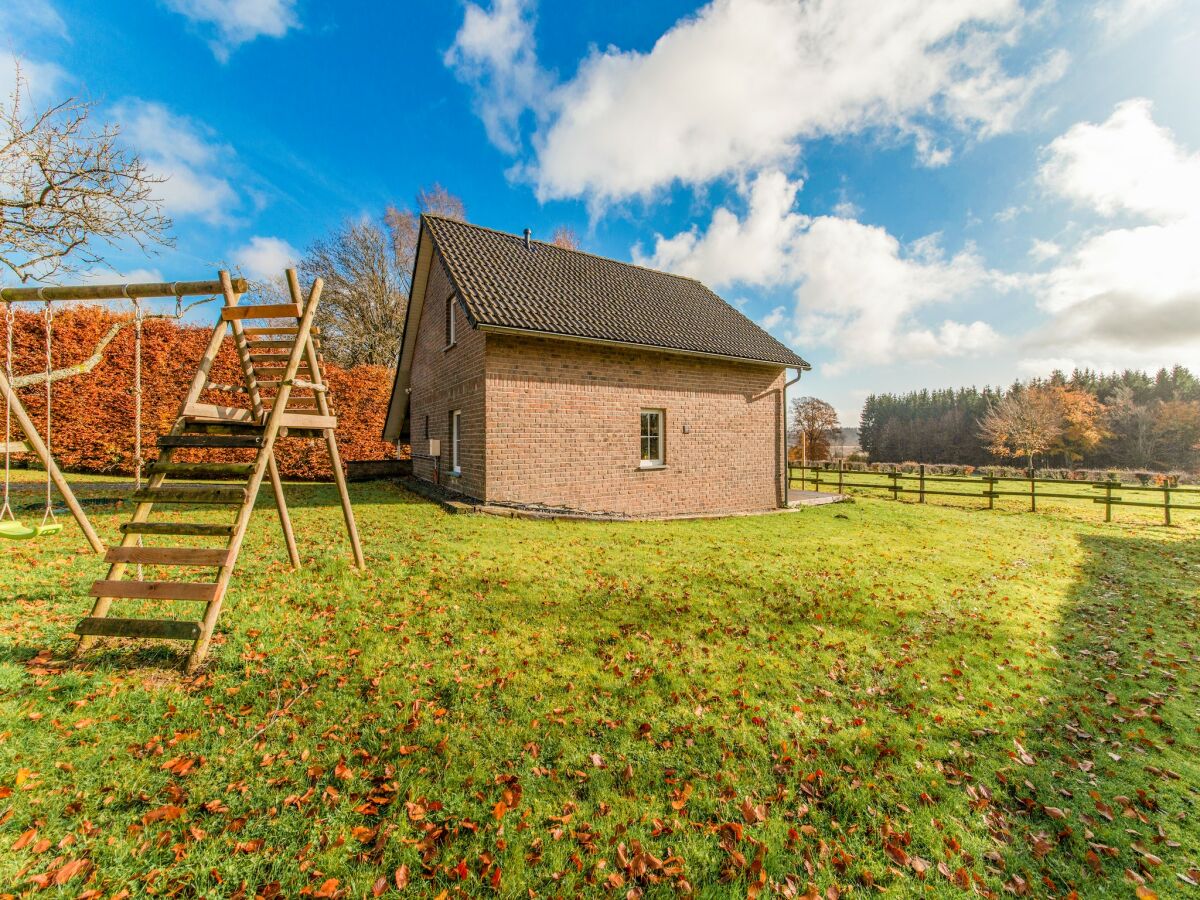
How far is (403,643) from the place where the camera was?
4.16 meters

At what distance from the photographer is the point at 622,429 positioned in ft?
36.6

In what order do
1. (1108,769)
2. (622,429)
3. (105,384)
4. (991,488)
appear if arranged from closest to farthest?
(1108,769) → (622,429) → (105,384) → (991,488)

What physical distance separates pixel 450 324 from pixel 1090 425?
5649 centimetres

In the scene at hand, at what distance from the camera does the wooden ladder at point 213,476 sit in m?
3.29

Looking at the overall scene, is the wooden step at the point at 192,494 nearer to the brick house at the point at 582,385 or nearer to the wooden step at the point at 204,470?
the wooden step at the point at 204,470

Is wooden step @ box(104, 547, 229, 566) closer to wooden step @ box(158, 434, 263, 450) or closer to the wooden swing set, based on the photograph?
the wooden swing set

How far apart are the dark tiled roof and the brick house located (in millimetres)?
58

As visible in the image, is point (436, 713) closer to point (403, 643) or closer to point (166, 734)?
point (403, 643)

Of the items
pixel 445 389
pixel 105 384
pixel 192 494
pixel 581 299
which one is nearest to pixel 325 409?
pixel 192 494

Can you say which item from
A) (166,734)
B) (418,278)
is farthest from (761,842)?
(418,278)

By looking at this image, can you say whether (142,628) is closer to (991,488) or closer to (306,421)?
(306,421)

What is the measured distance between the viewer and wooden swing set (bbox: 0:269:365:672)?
3.31m

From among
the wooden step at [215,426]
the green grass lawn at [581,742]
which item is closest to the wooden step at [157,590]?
the green grass lawn at [581,742]

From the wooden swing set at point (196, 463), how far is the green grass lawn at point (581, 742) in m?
0.42
